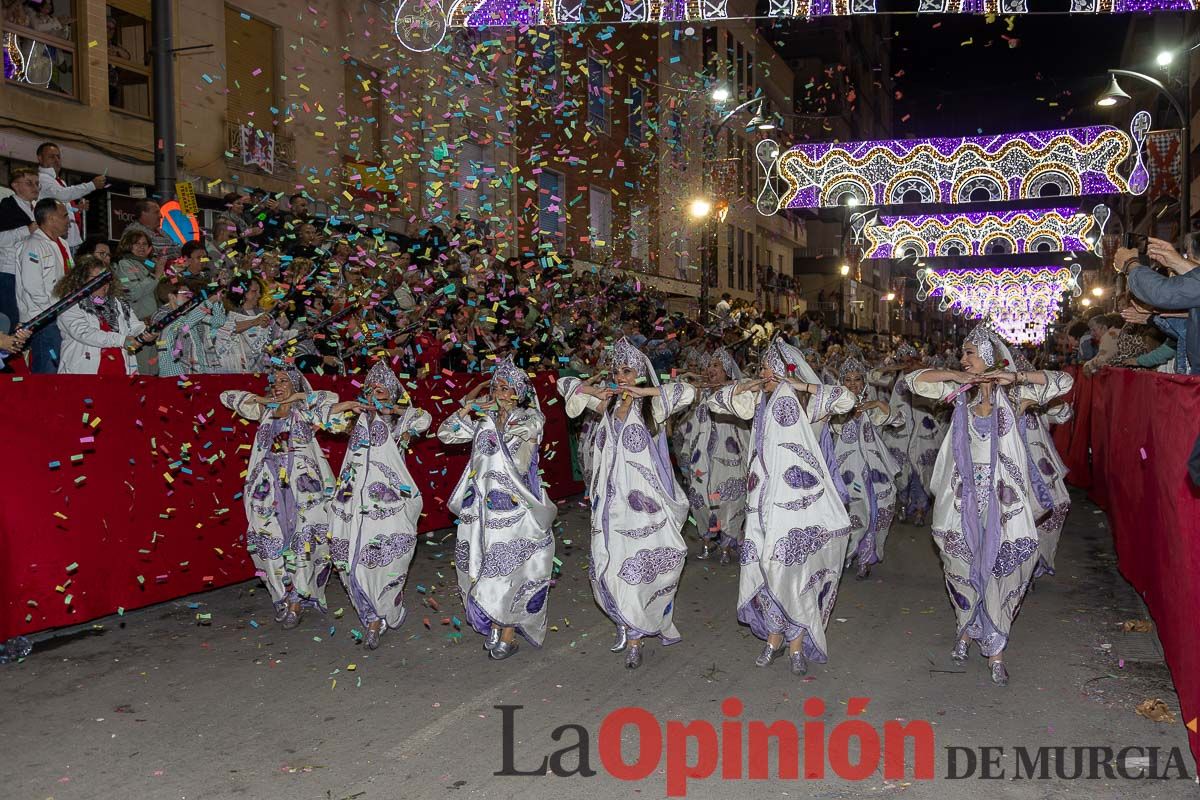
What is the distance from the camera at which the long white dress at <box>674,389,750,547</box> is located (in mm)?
10156

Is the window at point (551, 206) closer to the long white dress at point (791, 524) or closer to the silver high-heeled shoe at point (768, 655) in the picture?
the long white dress at point (791, 524)

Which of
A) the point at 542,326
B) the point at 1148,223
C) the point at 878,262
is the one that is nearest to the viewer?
the point at 542,326

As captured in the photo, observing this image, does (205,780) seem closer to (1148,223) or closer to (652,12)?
(652,12)

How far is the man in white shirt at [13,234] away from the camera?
324 inches

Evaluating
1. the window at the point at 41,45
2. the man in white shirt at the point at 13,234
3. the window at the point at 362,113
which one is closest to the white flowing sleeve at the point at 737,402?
the man in white shirt at the point at 13,234

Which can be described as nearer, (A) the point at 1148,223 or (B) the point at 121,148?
(B) the point at 121,148

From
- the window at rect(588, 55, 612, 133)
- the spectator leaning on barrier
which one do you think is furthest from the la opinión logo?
the window at rect(588, 55, 612, 133)

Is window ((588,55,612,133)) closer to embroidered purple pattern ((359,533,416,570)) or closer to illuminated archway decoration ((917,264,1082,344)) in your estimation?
embroidered purple pattern ((359,533,416,570))

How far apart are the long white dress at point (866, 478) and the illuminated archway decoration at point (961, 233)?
58.7 feet

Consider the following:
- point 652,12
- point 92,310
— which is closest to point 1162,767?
point 92,310

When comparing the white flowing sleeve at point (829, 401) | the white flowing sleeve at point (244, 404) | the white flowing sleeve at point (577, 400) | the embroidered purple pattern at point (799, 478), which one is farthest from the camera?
the white flowing sleeve at point (244, 404)

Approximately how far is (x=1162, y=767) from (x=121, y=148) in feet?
44.9

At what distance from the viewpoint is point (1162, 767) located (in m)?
4.64

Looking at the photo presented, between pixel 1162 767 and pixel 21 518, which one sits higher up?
pixel 21 518
